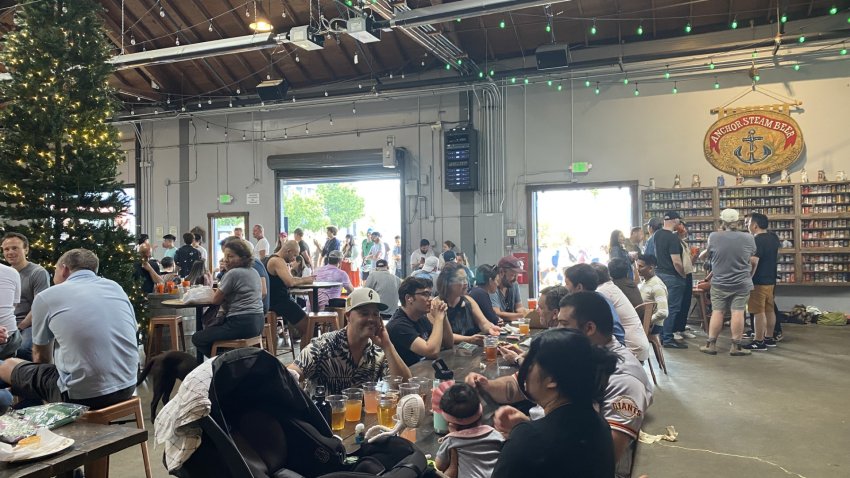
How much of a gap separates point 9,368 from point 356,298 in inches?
95.7

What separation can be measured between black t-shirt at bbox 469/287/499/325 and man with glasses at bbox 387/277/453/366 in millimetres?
1386

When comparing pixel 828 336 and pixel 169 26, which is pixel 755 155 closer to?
pixel 828 336

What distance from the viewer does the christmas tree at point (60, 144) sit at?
5.80m

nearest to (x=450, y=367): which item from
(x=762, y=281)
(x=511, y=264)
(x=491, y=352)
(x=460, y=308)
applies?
(x=491, y=352)

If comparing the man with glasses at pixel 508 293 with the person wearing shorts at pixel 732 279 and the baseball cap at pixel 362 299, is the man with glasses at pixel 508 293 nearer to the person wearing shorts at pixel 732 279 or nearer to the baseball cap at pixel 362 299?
the baseball cap at pixel 362 299

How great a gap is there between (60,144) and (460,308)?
4.43 metres

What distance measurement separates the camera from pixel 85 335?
3.23m

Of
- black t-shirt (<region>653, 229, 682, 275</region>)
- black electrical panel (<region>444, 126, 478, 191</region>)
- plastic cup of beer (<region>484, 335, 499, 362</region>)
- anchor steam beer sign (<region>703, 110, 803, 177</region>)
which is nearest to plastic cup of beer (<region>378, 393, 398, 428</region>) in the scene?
plastic cup of beer (<region>484, 335, 499, 362</region>)

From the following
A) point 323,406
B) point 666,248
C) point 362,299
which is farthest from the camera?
point 666,248

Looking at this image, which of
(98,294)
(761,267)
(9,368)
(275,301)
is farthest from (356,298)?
(761,267)

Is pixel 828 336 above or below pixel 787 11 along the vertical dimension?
below

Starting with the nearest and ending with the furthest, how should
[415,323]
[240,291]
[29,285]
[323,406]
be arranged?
[323,406] → [415,323] → [29,285] → [240,291]

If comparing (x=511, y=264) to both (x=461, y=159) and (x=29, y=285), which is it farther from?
(x=461, y=159)

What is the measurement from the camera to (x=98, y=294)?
132 inches
